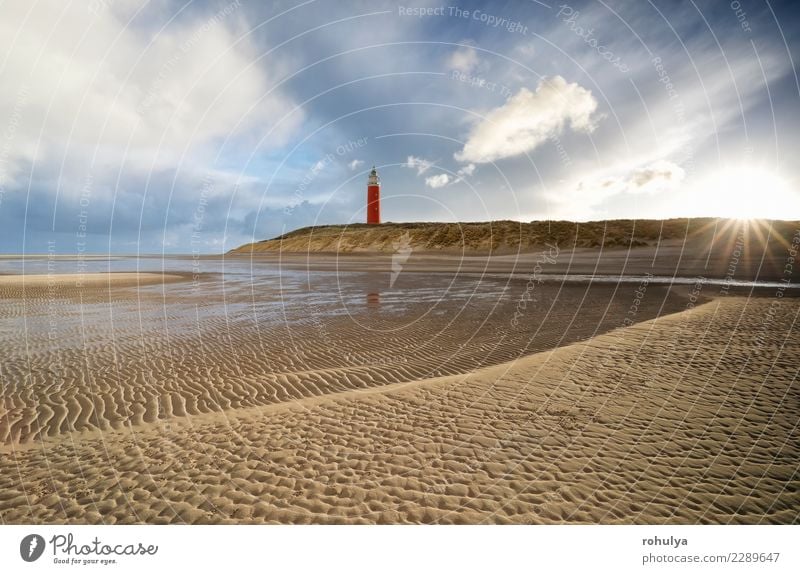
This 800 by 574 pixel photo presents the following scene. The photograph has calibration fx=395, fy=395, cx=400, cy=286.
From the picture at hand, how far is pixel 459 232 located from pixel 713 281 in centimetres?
5629

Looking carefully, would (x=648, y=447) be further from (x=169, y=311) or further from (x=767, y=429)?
(x=169, y=311)

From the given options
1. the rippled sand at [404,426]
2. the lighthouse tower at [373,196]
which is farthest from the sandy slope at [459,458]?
the lighthouse tower at [373,196]

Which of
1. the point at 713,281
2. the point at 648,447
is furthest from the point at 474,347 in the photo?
the point at 713,281

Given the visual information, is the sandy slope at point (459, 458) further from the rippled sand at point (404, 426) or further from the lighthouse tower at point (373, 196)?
the lighthouse tower at point (373, 196)

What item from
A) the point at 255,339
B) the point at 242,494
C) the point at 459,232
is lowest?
the point at 242,494

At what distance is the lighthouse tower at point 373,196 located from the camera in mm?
100062

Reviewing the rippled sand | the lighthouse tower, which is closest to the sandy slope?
the rippled sand

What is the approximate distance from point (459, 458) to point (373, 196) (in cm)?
10295

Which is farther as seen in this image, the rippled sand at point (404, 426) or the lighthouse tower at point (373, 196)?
the lighthouse tower at point (373, 196)

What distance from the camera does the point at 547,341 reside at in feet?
48.2

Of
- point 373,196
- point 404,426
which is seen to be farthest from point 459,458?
point 373,196

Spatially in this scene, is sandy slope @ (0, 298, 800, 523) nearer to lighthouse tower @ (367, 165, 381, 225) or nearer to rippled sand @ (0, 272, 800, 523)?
rippled sand @ (0, 272, 800, 523)

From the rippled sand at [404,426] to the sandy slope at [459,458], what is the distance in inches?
1.4

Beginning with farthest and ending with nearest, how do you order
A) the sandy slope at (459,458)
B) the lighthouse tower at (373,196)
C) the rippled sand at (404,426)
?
1. the lighthouse tower at (373,196)
2. the rippled sand at (404,426)
3. the sandy slope at (459,458)
